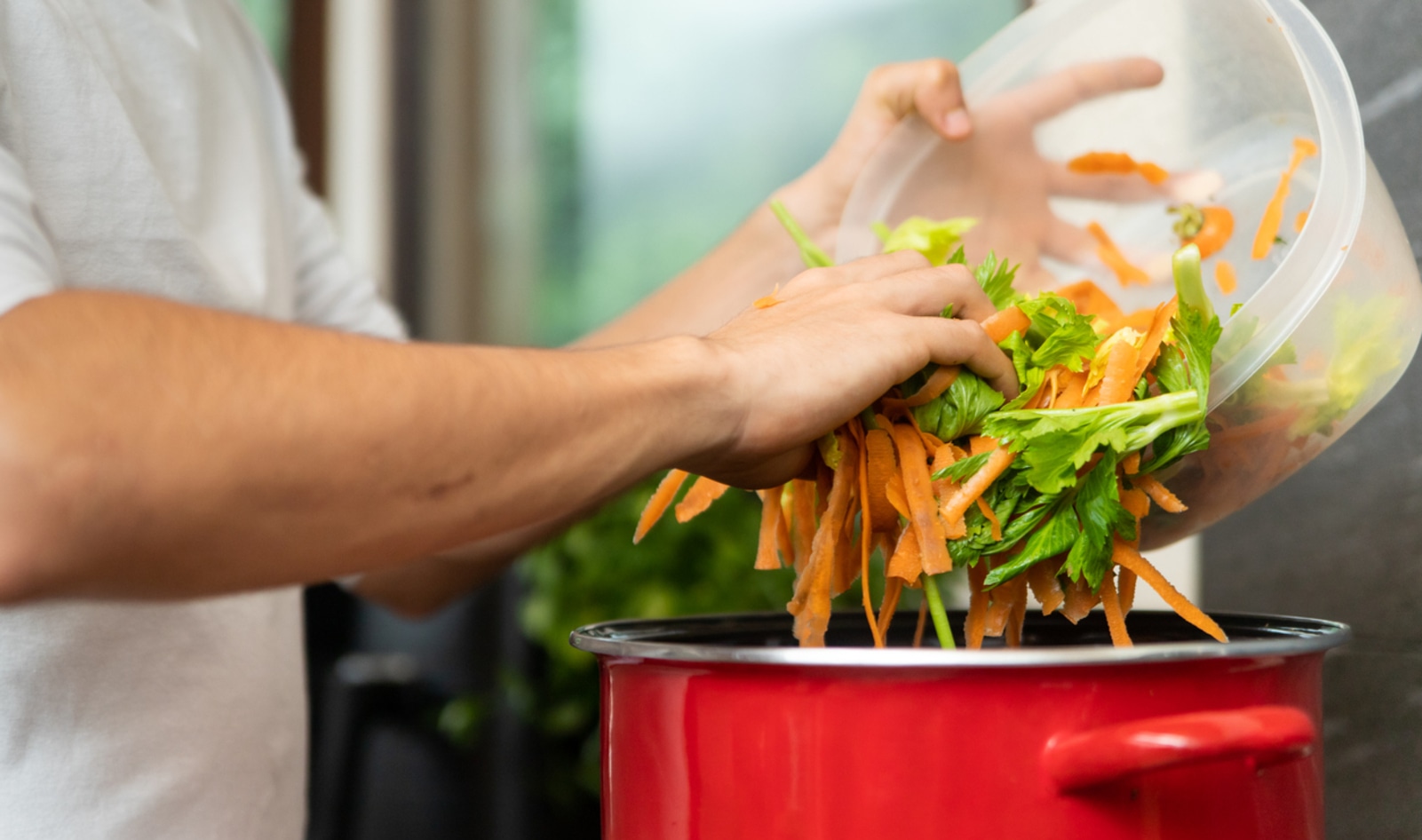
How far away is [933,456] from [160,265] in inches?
21.4

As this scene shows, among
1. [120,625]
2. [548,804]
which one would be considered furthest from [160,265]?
[548,804]

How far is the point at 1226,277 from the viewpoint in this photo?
29.1 inches

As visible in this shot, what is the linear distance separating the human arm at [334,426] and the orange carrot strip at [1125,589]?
0.47ft

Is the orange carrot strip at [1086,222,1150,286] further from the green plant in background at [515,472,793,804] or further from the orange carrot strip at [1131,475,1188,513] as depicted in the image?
the green plant in background at [515,472,793,804]

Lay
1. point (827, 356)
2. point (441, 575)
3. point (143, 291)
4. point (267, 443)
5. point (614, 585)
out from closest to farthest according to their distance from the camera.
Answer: point (267, 443) < point (827, 356) < point (143, 291) < point (441, 575) < point (614, 585)

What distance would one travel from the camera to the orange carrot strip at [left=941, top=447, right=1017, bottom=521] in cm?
57

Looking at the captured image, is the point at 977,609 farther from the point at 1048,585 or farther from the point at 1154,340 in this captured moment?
the point at 1154,340

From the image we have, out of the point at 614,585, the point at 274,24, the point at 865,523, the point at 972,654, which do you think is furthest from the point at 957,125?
the point at 274,24

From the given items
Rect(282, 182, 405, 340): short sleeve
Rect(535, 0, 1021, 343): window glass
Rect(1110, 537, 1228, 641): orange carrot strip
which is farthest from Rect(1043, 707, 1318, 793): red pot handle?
Rect(535, 0, 1021, 343): window glass

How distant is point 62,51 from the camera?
Result: 737mm

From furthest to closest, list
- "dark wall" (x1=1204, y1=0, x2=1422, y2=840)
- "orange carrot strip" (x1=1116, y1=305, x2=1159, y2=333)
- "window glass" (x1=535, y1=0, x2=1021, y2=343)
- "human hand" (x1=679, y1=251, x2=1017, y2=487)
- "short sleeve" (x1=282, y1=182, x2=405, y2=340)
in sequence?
1. "window glass" (x1=535, y1=0, x2=1021, y2=343)
2. "short sleeve" (x1=282, y1=182, x2=405, y2=340)
3. "dark wall" (x1=1204, y1=0, x2=1422, y2=840)
4. "orange carrot strip" (x1=1116, y1=305, x2=1159, y2=333)
5. "human hand" (x1=679, y1=251, x2=1017, y2=487)

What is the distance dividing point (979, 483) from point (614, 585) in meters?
1.17

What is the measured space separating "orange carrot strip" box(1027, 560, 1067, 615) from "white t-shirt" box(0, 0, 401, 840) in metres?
0.52

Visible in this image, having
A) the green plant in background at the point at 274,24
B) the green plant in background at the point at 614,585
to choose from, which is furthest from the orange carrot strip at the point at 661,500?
the green plant in background at the point at 274,24
